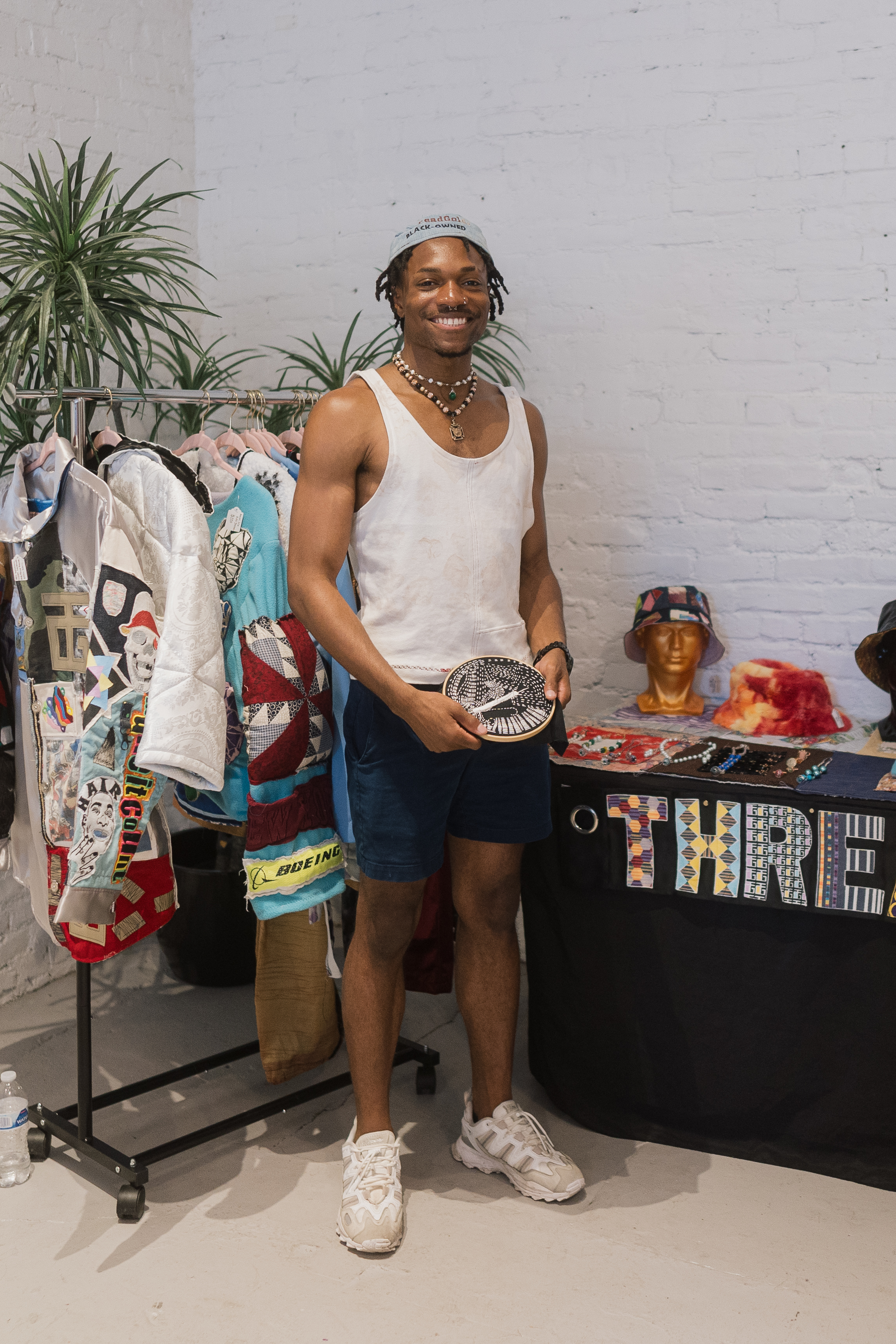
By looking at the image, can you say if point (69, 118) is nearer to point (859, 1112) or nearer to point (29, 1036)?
point (29, 1036)

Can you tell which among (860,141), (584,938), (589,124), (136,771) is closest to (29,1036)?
(136,771)

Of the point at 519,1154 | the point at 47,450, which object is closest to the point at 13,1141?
the point at 519,1154

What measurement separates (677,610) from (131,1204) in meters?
1.68

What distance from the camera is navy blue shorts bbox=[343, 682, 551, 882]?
6.59 ft

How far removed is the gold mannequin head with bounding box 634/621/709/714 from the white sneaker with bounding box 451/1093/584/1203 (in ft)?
3.30

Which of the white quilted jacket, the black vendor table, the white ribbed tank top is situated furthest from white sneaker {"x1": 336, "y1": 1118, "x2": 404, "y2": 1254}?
the white ribbed tank top

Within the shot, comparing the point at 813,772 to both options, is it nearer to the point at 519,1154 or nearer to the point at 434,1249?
the point at 519,1154

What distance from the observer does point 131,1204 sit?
6.86 feet

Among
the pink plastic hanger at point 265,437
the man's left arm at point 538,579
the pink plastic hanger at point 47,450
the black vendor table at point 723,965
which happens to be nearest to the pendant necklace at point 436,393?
the man's left arm at point 538,579

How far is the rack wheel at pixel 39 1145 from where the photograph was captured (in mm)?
2311

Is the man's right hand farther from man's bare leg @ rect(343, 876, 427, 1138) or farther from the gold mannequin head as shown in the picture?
the gold mannequin head

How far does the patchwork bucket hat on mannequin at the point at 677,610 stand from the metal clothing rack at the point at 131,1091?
2.98ft

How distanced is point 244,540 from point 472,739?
0.62m

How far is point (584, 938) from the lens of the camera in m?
2.37
